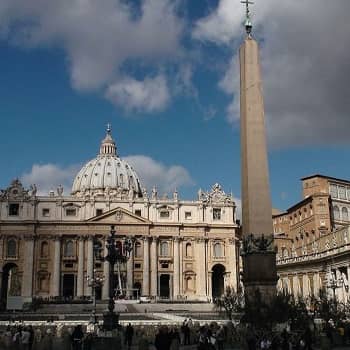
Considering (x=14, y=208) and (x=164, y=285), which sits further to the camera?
(x=164, y=285)

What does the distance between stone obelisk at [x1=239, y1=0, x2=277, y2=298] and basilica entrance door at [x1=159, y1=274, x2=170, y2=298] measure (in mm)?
59717

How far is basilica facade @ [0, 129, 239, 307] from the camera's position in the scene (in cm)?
7194

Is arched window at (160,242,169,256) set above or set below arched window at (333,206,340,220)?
below

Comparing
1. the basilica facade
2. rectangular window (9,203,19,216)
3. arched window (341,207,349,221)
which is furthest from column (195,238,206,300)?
rectangular window (9,203,19,216)

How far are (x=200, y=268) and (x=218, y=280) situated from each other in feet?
18.8

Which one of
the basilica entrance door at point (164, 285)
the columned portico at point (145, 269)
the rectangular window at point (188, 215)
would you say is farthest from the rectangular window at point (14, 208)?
the rectangular window at point (188, 215)

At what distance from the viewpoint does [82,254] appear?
7250cm

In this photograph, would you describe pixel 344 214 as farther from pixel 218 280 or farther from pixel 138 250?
pixel 138 250

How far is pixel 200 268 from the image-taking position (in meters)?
74.7

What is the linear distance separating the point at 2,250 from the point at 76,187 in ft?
109

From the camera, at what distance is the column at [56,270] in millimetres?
71250

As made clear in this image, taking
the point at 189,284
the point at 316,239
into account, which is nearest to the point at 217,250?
the point at 189,284

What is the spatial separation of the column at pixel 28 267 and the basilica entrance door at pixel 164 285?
16291mm

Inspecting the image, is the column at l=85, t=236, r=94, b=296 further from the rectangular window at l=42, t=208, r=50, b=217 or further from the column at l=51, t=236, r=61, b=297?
the rectangular window at l=42, t=208, r=50, b=217
